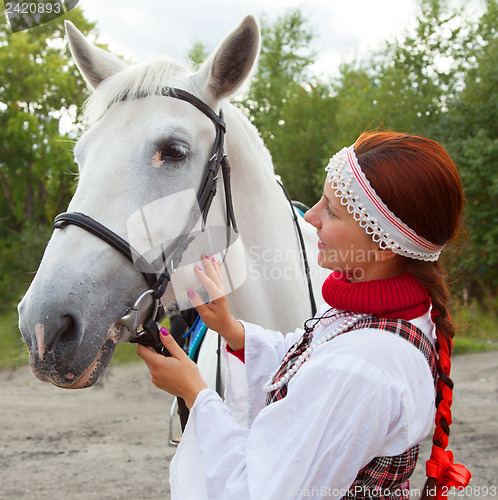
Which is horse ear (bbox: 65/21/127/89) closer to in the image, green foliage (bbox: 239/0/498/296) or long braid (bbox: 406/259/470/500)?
long braid (bbox: 406/259/470/500)

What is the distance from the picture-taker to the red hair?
1161mm

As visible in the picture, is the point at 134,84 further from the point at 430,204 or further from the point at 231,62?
the point at 430,204

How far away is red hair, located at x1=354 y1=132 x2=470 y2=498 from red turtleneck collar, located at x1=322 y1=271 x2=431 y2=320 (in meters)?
0.04

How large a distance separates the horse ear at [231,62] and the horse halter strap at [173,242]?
10 centimetres

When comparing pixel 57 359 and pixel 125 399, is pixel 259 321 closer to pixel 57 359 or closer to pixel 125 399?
pixel 57 359

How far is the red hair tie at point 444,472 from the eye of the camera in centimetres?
124

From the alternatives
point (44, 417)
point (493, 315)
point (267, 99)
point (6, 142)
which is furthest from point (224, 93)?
point (267, 99)

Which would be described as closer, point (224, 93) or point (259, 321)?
point (224, 93)

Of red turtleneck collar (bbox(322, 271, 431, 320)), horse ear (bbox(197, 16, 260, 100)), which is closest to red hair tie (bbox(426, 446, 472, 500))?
red turtleneck collar (bbox(322, 271, 431, 320))

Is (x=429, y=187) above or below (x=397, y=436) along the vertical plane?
above

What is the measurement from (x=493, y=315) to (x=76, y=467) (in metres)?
8.42

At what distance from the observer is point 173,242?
1.59m

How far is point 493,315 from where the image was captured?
9.65 metres

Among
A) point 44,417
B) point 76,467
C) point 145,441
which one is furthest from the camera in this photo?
point 44,417
